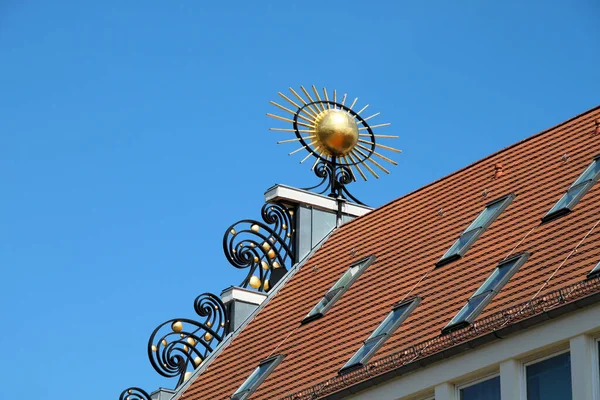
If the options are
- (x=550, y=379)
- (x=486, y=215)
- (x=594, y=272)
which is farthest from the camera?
(x=486, y=215)

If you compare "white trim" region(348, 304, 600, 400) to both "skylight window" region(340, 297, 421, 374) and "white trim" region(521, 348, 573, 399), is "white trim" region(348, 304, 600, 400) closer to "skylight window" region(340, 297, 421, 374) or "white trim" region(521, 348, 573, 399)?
"white trim" region(521, 348, 573, 399)

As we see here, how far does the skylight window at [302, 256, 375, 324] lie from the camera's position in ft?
129

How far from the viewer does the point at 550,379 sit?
30.6 m

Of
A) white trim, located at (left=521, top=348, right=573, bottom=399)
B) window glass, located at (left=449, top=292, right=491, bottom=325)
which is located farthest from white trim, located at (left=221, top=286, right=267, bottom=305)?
white trim, located at (left=521, top=348, right=573, bottom=399)

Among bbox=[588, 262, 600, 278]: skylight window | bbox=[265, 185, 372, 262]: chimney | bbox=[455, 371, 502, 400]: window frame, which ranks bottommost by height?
bbox=[455, 371, 502, 400]: window frame

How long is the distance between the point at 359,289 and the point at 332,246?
15.8 ft

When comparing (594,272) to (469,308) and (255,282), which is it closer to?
(469,308)

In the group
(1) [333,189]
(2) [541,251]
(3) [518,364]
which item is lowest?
(3) [518,364]

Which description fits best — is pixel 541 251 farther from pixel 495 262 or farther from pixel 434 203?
pixel 434 203

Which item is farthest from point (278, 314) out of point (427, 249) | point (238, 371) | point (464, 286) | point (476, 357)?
point (476, 357)

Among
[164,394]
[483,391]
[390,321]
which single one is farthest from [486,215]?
[164,394]

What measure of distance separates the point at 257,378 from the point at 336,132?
8952mm

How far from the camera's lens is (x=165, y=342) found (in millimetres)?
43000

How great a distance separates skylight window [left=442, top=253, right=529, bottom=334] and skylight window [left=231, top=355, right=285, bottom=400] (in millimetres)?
5687
